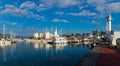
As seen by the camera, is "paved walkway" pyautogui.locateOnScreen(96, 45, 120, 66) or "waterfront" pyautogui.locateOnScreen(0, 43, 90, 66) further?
"waterfront" pyautogui.locateOnScreen(0, 43, 90, 66)

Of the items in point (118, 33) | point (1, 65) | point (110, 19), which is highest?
point (110, 19)

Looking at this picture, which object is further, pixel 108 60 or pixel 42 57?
pixel 42 57

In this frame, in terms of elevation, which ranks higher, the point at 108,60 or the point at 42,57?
the point at 108,60

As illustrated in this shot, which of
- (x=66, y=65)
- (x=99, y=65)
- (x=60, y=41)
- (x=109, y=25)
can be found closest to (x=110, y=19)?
(x=109, y=25)

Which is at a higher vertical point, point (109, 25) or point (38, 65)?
point (109, 25)

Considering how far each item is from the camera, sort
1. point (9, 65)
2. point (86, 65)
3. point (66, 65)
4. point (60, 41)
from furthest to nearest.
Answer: point (60, 41)
point (9, 65)
point (66, 65)
point (86, 65)

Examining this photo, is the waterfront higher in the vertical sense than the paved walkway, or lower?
lower

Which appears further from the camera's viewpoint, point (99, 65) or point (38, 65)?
point (38, 65)

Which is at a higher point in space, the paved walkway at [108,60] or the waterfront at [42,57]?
the paved walkway at [108,60]

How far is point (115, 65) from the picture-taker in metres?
23.6

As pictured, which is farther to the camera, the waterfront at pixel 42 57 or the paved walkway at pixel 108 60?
the waterfront at pixel 42 57

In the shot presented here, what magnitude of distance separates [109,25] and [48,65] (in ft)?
254

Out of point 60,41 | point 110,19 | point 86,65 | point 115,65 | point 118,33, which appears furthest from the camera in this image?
point 60,41

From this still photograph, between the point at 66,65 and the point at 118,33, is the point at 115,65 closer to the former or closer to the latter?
the point at 66,65
